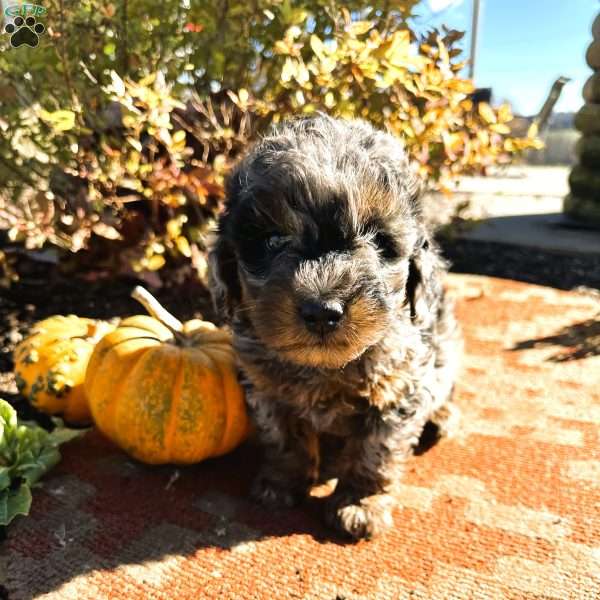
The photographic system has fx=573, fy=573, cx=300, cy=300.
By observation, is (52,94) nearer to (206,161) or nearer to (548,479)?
(206,161)

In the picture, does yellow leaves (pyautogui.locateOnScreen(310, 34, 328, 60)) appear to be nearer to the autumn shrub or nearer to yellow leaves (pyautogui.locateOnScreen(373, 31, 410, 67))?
the autumn shrub

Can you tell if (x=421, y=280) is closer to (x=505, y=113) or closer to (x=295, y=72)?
(x=295, y=72)

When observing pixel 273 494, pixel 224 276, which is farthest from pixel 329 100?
pixel 273 494

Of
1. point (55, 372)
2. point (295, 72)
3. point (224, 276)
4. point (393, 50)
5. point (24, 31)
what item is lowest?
point (55, 372)

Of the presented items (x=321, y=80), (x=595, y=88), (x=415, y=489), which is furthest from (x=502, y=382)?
(x=595, y=88)

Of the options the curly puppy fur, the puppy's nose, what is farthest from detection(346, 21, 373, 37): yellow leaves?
the puppy's nose

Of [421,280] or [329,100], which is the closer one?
[421,280]
